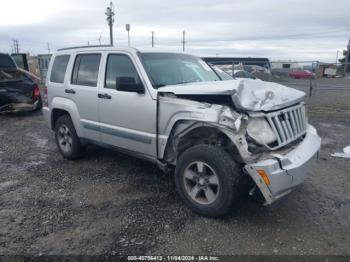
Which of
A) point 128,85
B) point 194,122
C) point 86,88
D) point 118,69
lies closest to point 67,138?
point 86,88

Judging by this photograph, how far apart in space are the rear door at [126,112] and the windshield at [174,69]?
197 millimetres

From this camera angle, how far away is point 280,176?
3.09 meters

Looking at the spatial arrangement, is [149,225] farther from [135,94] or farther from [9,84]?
[9,84]

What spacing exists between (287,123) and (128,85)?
1.94m

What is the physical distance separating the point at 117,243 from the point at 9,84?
26.3 feet

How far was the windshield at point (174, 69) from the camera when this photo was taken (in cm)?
426

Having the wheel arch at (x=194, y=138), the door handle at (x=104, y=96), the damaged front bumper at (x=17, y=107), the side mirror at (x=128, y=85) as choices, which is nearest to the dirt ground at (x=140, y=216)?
the wheel arch at (x=194, y=138)

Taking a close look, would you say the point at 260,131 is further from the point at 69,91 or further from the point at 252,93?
the point at 69,91

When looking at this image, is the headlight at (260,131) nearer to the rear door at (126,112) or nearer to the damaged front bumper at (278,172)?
the damaged front bumper at (278,172)

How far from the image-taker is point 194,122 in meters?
3.58

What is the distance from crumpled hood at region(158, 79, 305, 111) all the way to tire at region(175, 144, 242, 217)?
1.88 ft

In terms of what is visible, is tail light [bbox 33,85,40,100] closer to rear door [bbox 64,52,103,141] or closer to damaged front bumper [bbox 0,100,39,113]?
damaged front bumper [bbox 0,100,39,113]

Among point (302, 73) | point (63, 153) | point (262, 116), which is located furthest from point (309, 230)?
point (302, 73)

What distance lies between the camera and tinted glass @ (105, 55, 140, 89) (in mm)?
4348
